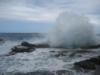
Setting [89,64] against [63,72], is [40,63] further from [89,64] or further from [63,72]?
[89,64]

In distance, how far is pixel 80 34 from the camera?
35875mm

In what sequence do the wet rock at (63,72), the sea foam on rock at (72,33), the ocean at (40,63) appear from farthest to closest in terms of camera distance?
the sea foam on rock at (72,33)
the ocean at (40,63)
the wet rock at (63,72)

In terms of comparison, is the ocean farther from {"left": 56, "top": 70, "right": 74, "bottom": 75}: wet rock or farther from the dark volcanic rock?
the dark volcanic rock

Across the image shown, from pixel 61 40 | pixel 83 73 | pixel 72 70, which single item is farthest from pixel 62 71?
pixel 61 40

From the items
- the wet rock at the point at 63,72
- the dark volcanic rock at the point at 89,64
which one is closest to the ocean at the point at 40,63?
the wet rock at the point at 63,72

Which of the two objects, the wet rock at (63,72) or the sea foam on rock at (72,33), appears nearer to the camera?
the wet rock at (63,72)

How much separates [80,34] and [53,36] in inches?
212

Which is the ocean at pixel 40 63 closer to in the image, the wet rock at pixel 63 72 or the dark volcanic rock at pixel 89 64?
the wet rock at pixel 63 72

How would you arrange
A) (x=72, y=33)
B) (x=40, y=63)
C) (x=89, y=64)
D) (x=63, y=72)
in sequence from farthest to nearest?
(x=72, y=33) → (x=40, y=63) → (x=89, y=64) → (x=63, y=72)

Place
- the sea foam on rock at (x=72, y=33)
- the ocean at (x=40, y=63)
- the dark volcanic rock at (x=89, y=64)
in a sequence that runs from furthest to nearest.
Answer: the sea foam on rock at (x=72, y=33)
the dark volcanic rock at (x=89, y=64)
the ocean at (x=40, y=63)

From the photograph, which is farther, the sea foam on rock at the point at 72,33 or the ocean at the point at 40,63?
the sea foam on rock at the point at 72,33

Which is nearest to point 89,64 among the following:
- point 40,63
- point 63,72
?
point 63,72

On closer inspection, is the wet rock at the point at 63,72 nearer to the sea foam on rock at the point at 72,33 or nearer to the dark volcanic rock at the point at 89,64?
the dark volcanic rock at the point at 89,64

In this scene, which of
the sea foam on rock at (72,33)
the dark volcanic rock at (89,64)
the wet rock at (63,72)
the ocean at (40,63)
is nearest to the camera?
the wet rock at (63,72)
